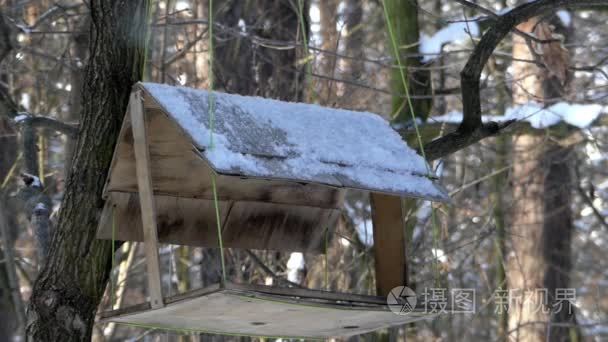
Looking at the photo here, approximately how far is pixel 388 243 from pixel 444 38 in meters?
2.58

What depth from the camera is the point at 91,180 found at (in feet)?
11.1

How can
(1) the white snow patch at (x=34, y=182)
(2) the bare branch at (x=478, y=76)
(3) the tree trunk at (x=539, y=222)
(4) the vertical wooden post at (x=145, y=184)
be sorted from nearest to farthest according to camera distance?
(4) the vertical wooden post at (x=145, y=184), (2) the bare branch at (x=478, y=76), (1) the white snow patch at (x=34, y=182), (3) the tree trunk at (x=539, y=222)

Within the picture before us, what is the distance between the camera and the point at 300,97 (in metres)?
6.99

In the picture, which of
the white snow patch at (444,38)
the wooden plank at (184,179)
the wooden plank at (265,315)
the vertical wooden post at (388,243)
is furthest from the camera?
the white snow patch at (444,38)

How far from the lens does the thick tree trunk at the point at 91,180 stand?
328 cm

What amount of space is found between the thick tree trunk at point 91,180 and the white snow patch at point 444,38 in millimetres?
2754

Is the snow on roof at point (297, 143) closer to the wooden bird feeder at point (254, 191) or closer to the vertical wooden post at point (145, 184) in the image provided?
the wooden bird feeder at point (254, 191)

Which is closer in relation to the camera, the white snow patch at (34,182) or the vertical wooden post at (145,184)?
the vertical wooden post at (145,184)

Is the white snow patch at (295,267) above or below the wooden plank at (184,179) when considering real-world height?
below

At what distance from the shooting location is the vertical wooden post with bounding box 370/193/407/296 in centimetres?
363

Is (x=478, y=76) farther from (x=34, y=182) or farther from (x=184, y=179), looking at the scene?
(x=34, y=182)

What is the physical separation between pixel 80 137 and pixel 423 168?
124 centimetres

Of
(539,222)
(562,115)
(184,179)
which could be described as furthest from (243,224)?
(539,222)

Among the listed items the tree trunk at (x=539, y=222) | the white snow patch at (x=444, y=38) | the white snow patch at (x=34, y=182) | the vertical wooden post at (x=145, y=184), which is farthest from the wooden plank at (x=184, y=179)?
the tree trunk at (x=539, y=222)
